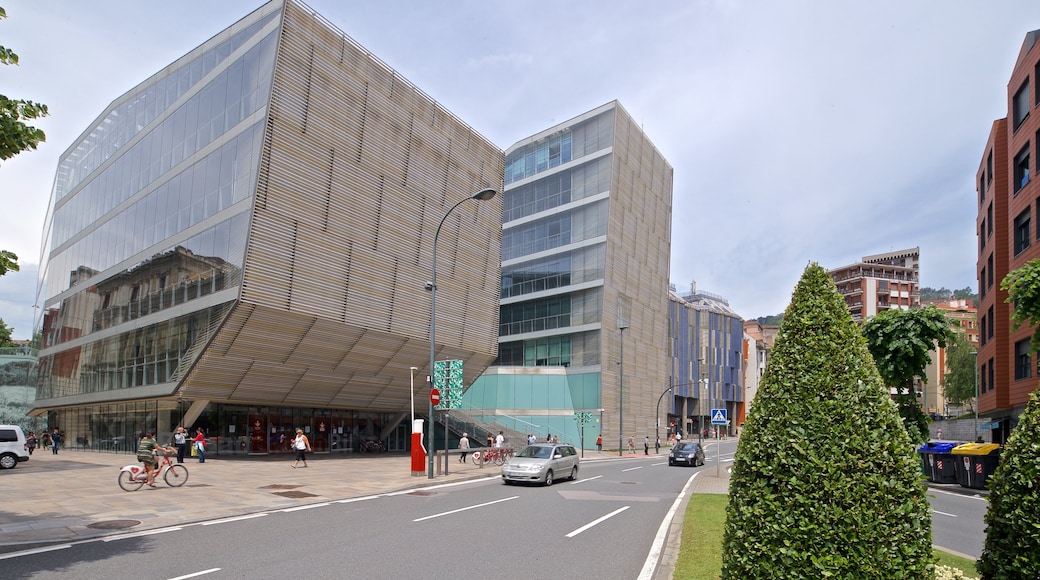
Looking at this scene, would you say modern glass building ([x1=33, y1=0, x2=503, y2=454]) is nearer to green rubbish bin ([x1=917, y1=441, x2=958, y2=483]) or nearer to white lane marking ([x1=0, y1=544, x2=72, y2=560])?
white lane marking ([x1=0, y1=544, x2=72, y2=560])

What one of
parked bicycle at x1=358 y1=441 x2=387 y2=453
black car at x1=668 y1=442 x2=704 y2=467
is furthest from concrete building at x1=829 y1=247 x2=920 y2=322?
parked bicycle at x1=358 y1=441 x2=387 y2=453

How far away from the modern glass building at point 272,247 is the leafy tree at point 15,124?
63.2 feet

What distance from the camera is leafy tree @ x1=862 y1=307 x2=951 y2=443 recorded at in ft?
72.3

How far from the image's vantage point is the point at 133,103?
41.7 metres

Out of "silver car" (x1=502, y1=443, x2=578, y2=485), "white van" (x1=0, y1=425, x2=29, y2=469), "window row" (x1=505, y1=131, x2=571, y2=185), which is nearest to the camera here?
"silver car" (x1=502, y1=443, x2=578, y2=485)

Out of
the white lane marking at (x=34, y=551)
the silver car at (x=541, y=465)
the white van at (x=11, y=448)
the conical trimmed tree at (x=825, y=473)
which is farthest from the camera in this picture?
the white van at (x=11, y=448)

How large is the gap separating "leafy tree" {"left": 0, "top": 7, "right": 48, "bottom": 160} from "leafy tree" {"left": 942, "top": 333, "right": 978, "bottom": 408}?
8405 centimetres

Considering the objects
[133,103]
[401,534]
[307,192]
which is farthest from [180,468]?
[133,103]

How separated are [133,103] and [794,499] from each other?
155 ft

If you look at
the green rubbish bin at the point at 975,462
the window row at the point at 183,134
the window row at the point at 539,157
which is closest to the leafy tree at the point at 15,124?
the window row at the point at 183,134

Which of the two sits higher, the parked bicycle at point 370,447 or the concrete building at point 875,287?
the concrete building at point 875,287

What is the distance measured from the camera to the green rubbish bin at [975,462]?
2397 cm

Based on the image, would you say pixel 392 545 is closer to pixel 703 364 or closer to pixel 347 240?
pixel 347 240

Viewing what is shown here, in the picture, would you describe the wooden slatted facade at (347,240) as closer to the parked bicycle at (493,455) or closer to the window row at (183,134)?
the window row at (183,134)
